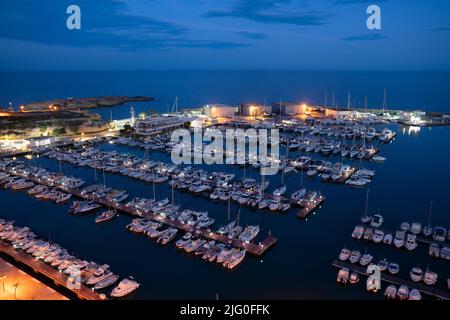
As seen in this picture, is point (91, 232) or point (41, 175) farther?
point (41, 175)

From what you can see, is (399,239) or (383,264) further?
(399,239)

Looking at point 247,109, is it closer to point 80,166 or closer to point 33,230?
point 80,166

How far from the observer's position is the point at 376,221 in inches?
651

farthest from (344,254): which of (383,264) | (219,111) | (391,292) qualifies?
(219,111)

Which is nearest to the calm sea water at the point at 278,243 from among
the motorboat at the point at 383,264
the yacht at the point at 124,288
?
the yacht at the point at 124,288

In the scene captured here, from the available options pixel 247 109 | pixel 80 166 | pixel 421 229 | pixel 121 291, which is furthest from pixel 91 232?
pixel 247 109

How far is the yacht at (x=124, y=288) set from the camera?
1159cm

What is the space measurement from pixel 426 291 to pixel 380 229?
15.0 ft

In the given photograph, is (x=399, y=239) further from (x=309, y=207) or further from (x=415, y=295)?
(x=309, y=207)

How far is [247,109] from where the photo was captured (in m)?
47.2

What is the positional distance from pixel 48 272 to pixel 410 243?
14.2 metres

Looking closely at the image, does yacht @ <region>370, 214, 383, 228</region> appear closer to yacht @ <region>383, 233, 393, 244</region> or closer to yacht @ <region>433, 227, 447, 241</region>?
yacht @ <region>383, 233, 393, 244</region>

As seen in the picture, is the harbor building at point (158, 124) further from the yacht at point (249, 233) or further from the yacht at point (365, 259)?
the yacht at point (365, 259)

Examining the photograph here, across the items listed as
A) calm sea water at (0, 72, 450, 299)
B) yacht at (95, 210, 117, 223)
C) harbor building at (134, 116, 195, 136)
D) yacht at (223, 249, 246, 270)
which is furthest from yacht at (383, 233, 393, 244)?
harbor building at (134, 116, 195, 136)
